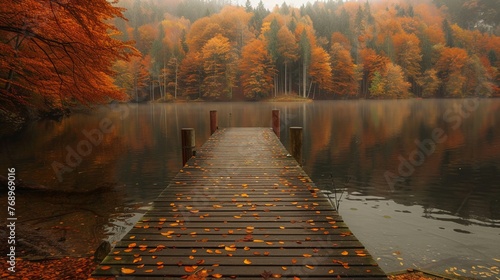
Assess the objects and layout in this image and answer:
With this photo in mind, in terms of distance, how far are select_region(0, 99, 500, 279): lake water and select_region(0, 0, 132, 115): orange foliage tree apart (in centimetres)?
371

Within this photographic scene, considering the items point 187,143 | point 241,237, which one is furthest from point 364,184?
point 241,237

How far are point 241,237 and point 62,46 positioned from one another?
6.36 m

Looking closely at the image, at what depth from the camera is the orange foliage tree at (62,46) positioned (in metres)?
7.22

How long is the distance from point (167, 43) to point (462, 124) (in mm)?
73517

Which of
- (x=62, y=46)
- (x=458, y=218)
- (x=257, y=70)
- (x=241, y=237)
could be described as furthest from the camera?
(x=257, y=70)

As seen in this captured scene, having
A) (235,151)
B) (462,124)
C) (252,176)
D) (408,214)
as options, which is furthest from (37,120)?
(462,124)

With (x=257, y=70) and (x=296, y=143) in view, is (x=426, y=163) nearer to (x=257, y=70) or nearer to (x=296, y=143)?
(x=296, y=143)

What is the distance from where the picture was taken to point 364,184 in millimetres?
13430

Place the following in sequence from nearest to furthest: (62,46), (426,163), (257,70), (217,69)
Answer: (62,46) → (426,163) → (257,70) → (217,69)

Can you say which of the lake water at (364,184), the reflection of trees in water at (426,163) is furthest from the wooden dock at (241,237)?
the reflection of trees in water at (426,163)

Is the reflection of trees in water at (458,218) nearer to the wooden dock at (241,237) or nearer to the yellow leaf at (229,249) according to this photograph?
the wooden dock at (241,237)

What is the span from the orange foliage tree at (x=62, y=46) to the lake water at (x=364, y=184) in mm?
3710

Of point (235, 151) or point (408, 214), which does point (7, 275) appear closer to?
point (235, 151)

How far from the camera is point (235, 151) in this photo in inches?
523
